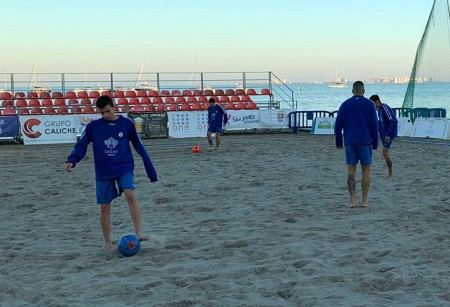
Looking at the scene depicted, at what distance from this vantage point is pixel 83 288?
546 centimetres

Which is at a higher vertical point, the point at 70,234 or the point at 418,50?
the point at 418,50

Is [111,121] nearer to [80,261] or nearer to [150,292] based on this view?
[80,261]

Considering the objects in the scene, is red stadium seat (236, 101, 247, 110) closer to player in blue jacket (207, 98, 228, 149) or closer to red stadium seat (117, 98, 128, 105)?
red stadium seat (117, 98, 128, 105)

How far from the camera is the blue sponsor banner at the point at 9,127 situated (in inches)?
963

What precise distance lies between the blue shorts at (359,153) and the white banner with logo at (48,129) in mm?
17340

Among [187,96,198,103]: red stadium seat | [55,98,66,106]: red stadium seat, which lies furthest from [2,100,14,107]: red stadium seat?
[187,96,198,103]: red stadium seat

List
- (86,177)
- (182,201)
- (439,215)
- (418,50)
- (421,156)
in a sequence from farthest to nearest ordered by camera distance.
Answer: (418,50), (421,156), (86,177), (182,201), (439,215)

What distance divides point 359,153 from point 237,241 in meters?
2.75

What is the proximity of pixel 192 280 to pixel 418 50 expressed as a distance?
69.5 ft

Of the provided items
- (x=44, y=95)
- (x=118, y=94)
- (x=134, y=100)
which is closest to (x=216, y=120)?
(x=134, y=100)

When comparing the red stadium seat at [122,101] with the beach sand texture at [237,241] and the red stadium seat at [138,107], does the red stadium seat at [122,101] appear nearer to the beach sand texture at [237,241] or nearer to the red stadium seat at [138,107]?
the red stadium seat at [138,107]

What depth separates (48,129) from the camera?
80.3ft

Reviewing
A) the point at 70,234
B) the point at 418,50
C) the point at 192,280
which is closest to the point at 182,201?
the point at 70,234

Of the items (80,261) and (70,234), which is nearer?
(80,261)
